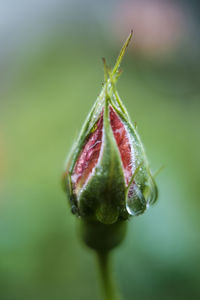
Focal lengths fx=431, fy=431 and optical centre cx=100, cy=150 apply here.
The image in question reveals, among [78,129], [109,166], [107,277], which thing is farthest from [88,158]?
[78,129]

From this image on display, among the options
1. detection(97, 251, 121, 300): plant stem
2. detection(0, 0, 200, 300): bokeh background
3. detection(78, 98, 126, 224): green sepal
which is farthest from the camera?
detection(0, 0, 200, 300): bokeh background

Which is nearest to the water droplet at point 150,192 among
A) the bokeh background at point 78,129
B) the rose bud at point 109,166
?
the rose bud at point 109,166

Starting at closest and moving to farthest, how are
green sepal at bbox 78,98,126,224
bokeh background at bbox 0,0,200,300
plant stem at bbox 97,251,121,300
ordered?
green sepal at bbox 78,98,126,224, plant stem at bbox 97,251,121,300, bokeh background at bbox 0,0,200,300

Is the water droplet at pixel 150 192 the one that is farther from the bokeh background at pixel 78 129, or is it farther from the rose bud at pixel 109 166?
the bokeh background at pixel 78 129

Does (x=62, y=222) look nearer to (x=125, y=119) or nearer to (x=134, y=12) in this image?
(x=125, y=119)

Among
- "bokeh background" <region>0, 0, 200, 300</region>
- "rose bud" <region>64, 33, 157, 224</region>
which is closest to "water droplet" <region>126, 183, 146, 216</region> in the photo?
"rose bud" <region>64, 33, 157, 224</region>

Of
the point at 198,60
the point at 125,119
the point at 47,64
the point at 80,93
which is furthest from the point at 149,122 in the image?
the point at 125,119

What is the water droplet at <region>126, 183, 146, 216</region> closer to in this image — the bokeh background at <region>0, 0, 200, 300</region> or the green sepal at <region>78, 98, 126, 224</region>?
the green sepal at <region>78, 98, 126, 224</region>
